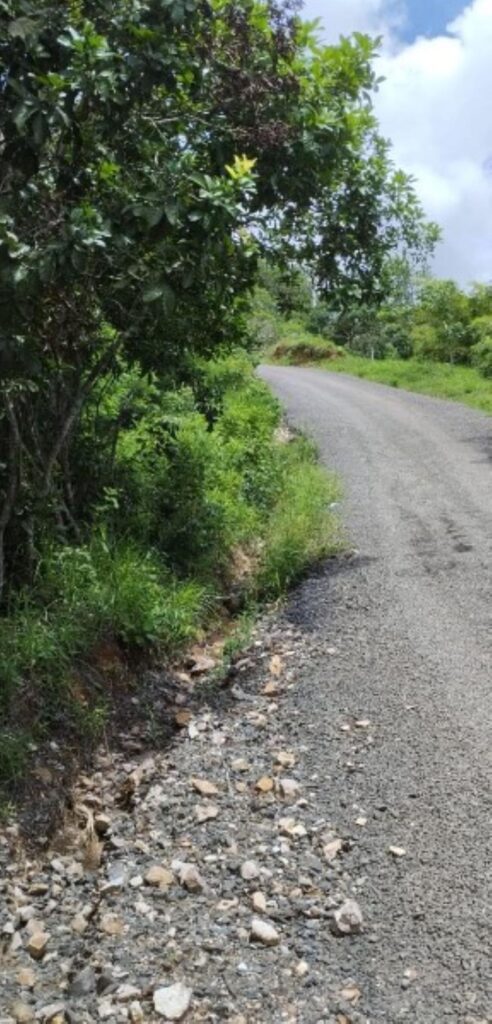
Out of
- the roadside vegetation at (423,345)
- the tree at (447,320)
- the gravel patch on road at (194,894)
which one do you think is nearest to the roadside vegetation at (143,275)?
the gravel patch on road at (194,894)

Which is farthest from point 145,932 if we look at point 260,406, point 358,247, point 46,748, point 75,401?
point 260,406

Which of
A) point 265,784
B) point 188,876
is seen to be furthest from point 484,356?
point 188,876

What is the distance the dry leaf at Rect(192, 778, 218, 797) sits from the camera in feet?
13.0

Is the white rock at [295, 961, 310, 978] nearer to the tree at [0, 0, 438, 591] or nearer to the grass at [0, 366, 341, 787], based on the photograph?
the grass at [0, 366, 341, 787]

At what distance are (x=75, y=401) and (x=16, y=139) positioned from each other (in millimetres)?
1731

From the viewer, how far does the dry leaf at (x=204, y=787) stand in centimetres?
395

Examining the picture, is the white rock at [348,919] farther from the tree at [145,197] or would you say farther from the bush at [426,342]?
the bush at [426,342]

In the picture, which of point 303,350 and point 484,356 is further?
point 303,350

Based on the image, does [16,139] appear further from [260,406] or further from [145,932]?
[260,406]

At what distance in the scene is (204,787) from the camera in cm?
399

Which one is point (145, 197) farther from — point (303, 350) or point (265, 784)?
point (303, 350)

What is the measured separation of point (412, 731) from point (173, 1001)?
189cm

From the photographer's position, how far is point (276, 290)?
7.09 metres

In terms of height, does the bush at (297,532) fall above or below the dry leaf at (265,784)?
above
